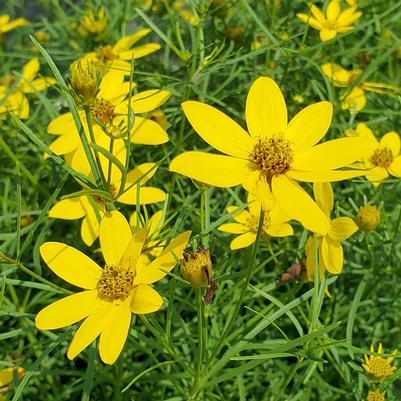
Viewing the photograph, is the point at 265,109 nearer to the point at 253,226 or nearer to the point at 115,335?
the point at 253,226

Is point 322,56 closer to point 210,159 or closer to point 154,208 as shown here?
point 154,208

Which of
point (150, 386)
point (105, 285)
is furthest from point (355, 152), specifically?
point (150, 386)

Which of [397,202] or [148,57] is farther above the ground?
[148,57]

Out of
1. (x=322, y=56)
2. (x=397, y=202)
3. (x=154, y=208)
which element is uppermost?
(x=322, y=56)

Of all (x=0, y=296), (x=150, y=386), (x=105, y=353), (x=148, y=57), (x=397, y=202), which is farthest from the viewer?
(x=148, y=57)

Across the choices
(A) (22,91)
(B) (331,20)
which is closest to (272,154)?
(B) (331,20)

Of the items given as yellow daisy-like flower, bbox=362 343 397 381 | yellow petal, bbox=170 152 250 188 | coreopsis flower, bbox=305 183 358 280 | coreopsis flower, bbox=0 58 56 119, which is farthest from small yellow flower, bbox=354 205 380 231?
coreopsis flower, bbox=0 58 56 119

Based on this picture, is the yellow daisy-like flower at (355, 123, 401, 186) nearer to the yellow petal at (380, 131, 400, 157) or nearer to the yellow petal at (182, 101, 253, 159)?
the yellow petal at (380, 131, 400, 157)
